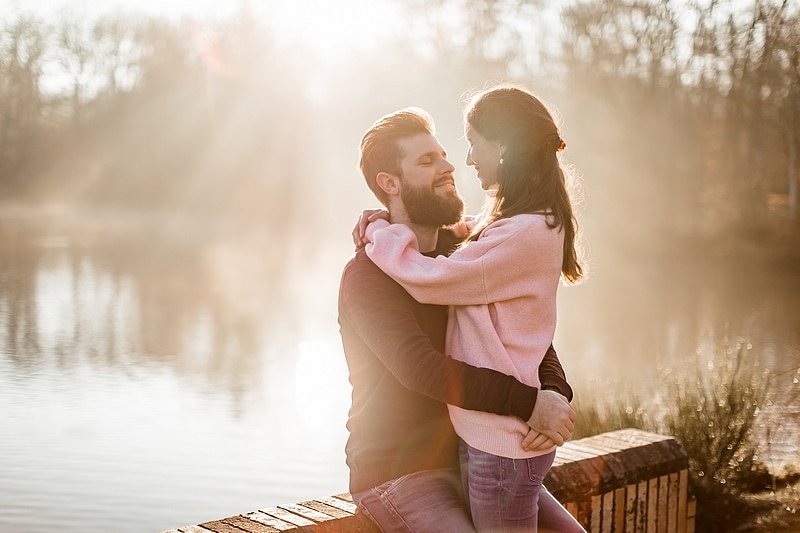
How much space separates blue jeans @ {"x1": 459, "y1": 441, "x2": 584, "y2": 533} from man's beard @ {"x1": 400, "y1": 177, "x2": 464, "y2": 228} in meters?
0.58

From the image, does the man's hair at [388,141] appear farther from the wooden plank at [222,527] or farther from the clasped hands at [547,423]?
the wooden plank at [222,527]

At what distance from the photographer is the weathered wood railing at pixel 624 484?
123 inches

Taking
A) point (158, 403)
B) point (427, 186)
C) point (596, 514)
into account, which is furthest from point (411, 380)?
point (158, 403)

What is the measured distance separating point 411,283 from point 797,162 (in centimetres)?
1887

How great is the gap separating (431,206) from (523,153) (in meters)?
0.29

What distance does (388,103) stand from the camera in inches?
1091

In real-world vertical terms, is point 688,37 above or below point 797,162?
above

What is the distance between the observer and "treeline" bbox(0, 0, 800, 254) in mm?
19859

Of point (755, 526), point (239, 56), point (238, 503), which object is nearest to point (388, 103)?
point (239, 56)

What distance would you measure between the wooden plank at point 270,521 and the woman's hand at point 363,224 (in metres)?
0.71

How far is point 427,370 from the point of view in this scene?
2102 mm

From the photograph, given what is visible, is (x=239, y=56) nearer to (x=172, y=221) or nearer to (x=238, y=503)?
(x=172, y=221)

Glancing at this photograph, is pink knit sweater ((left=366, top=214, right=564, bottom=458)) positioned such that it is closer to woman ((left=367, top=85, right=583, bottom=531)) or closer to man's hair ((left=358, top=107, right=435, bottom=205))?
woman ((left=367, top=85, right=583, bottom=531))

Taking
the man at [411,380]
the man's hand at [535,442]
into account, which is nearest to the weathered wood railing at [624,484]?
the man at [411,380]
